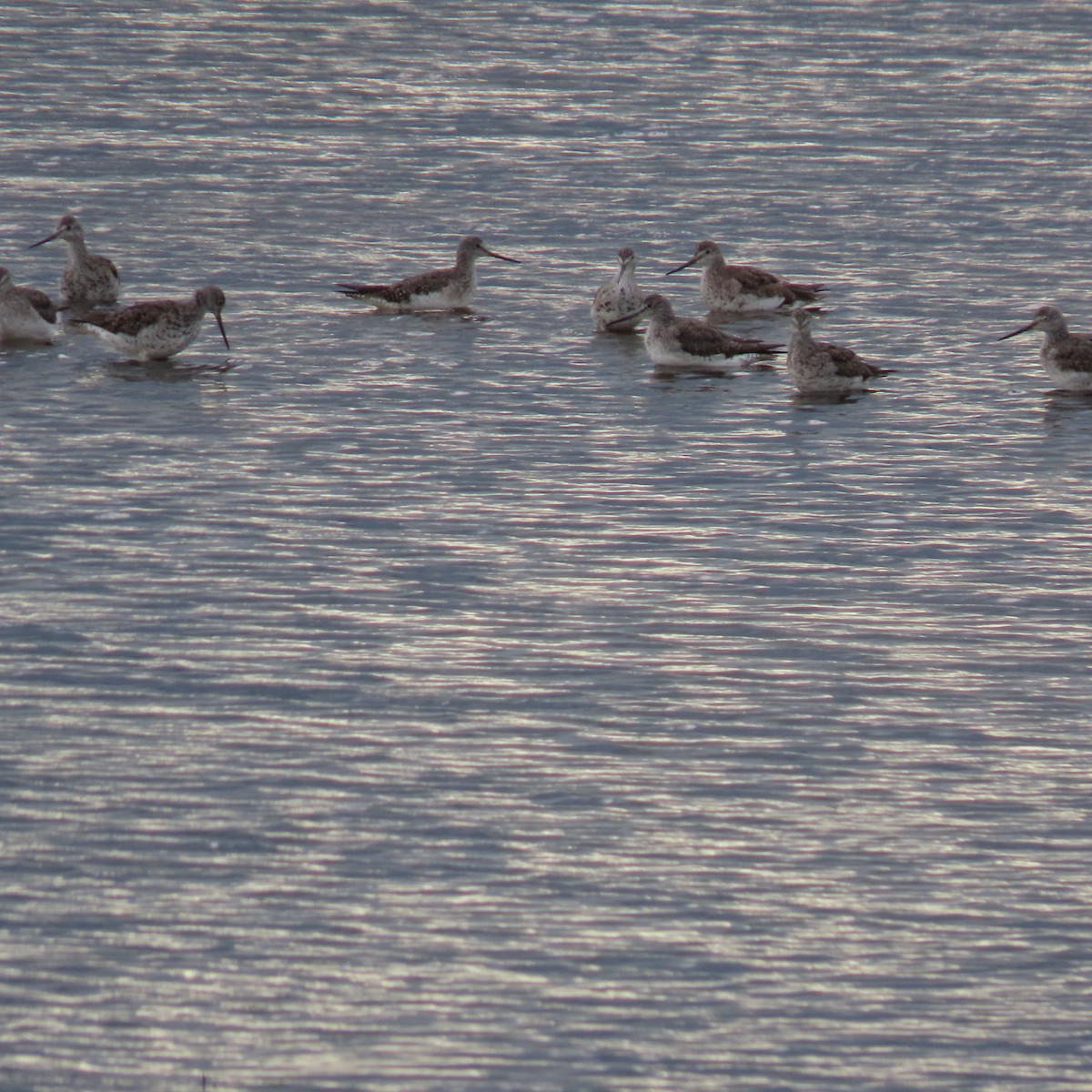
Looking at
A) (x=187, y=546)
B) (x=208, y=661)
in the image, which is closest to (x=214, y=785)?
(x=208, y=661)

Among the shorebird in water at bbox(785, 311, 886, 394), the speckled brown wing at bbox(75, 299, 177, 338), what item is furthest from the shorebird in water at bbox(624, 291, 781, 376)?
the speckled brown wing at bbox(75, 299, 177, 338)

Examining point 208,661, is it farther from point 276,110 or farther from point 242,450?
point 276,110

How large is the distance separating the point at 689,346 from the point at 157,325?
16.5 feet

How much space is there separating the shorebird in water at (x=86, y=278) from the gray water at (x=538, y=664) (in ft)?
2.68

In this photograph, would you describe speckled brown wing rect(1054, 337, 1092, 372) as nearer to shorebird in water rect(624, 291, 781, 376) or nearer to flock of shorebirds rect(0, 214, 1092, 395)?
flock of shorebirds rect(0, 214, 1092, 395)

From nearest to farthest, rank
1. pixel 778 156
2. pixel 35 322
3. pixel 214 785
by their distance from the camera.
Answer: pixel 214 785, pixel 35 322, pixel 778 156

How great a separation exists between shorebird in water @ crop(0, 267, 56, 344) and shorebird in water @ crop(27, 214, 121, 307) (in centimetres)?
151

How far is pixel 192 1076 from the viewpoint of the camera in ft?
31.9

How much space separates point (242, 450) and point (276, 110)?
702 inches

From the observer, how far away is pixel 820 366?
2117 centimetres

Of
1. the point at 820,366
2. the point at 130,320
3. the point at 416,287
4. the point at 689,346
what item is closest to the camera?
the point at 820,366

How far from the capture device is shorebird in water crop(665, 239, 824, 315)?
24.6 m

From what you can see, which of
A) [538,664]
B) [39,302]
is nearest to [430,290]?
[39,302]

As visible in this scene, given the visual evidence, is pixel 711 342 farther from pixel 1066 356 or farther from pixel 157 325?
pixel 157 325
